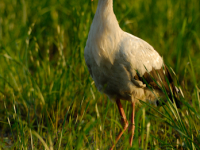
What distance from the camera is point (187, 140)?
7.54ft

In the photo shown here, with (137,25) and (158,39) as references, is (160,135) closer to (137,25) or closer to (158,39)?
(158,39)

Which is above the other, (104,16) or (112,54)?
(104,16)

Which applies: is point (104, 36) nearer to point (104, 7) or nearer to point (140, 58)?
point (104, 7)

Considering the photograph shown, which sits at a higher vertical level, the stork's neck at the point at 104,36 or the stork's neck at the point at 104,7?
the stork's neck at the point at 104,7

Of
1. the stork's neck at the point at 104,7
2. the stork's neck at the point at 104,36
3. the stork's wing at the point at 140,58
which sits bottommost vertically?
the stork's wing at the point at 140,58

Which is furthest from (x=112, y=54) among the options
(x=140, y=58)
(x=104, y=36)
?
(x=140, y=58)

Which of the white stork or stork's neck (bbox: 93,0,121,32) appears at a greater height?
stork's neck (bbox: 93,0,121,32)

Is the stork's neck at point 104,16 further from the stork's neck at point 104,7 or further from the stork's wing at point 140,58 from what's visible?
the stork's wing at point 140,58

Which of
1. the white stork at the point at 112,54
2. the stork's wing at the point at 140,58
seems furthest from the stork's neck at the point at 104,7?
the stork's wing at the point at 140,58

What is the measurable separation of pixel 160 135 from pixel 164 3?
2884mm

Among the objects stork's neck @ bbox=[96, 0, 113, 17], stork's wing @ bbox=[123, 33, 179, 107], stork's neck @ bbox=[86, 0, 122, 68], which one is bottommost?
stork's wing @ bbox=[123, 33, 179, 107]

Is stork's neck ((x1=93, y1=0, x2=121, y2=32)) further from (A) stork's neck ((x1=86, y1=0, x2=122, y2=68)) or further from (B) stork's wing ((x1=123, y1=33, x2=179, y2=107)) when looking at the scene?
(B) stork's wing ((x1=123, y1=33, x2=179, y2=107))

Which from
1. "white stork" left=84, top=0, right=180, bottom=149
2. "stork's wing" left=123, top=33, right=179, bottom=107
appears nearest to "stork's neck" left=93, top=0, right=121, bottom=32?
"white stork" left=84, top=0, right=180, bottom=149

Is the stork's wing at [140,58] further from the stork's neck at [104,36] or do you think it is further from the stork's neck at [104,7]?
the stork's neck at [104,7]
